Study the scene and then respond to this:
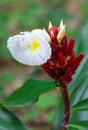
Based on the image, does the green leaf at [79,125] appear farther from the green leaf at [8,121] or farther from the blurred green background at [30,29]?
the blurred green background at [30,29]

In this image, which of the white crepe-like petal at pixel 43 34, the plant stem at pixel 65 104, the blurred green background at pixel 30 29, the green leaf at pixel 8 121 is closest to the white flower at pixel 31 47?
the white crepe-like petal at pixel 43 34

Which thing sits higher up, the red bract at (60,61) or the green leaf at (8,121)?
the red bract at (60,61)

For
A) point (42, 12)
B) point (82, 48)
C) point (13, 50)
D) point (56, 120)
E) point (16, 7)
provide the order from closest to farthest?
point (13, 50) → point (82, 48) → point (56, 120) → point (42, 12) → point (16, 7)

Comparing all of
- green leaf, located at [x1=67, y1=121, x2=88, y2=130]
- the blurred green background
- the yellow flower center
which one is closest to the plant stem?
green leaf, located at [x1=67, y1=121, x2=88, y2=130]

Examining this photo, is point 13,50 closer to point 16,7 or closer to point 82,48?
point 82,48

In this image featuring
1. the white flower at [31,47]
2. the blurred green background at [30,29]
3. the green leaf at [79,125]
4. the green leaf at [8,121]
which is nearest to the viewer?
the white flower at [31,47]

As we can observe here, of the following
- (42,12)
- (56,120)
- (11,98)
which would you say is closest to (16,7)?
(42,12)
